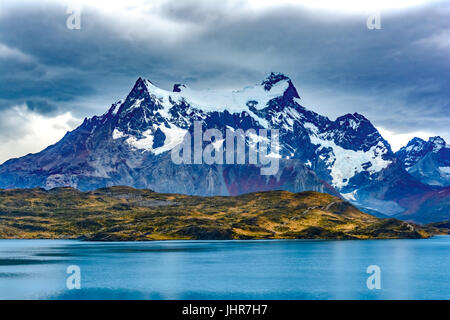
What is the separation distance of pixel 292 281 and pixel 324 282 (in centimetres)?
1070

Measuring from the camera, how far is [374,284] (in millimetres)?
185500

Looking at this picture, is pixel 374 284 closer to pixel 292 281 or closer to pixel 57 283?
pixel 292 281
